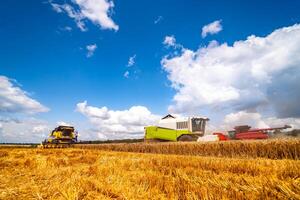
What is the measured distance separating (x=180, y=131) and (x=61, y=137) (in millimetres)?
14428

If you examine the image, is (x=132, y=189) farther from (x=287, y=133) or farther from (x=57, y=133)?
(x=57, y=133)

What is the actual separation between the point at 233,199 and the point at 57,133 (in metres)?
29.1

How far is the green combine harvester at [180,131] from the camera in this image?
24797mm

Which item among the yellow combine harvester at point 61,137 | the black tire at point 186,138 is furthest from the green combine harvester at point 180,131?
the yellow combine harvester at point 61,137

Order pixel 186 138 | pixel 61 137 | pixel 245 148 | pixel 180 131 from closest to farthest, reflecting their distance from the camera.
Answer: pixel 245 148
pixel 186 138
pixel 180 131
pixel 61 137

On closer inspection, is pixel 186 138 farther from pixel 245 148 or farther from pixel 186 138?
pixel 245 148

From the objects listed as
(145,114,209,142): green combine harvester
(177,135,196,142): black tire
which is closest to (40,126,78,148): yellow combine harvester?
(145,114,209,142): green combine harvester

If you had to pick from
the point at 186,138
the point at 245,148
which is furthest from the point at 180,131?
the point at 245,148

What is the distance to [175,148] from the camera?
18.3m

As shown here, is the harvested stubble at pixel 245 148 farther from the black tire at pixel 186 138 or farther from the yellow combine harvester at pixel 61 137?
the yellow combine harvester at pixel 61 137

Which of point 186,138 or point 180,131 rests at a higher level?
point 180,131

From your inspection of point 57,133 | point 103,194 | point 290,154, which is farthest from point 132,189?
point 57,133

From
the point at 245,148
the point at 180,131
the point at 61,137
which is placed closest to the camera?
the point at 245,148

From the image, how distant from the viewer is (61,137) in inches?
1146
